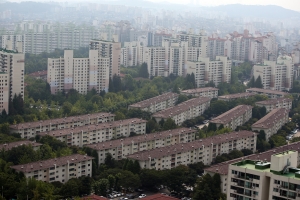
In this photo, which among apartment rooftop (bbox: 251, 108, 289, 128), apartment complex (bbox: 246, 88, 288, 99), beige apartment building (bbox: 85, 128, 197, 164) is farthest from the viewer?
apartment complex (bbox: 246, 88, 288, 99)

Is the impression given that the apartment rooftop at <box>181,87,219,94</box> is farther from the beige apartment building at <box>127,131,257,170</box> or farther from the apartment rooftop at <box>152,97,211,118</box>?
the beige apartment building at <box>127,131,257,170</box>

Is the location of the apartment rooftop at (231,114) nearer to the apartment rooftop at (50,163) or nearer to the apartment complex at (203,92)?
the apartment complex at (203,92)

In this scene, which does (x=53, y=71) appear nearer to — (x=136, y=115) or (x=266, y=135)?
(x=136, y=115)

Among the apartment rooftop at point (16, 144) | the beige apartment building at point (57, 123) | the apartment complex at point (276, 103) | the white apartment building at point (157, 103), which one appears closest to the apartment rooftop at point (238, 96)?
the apartment complex at point (276, 103)

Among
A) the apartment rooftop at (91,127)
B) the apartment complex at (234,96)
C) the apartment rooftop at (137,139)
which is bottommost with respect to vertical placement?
the apartment rooftop at (137,139)

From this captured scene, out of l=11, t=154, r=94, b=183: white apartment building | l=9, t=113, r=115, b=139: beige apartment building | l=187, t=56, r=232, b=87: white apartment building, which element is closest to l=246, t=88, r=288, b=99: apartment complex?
l=187, t=56, r=232, b=87: white apartment building

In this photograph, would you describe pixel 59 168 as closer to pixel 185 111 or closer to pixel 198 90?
pixel 185 111

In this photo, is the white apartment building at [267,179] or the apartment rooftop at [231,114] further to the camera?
the apartment rooftop at [231,114]
